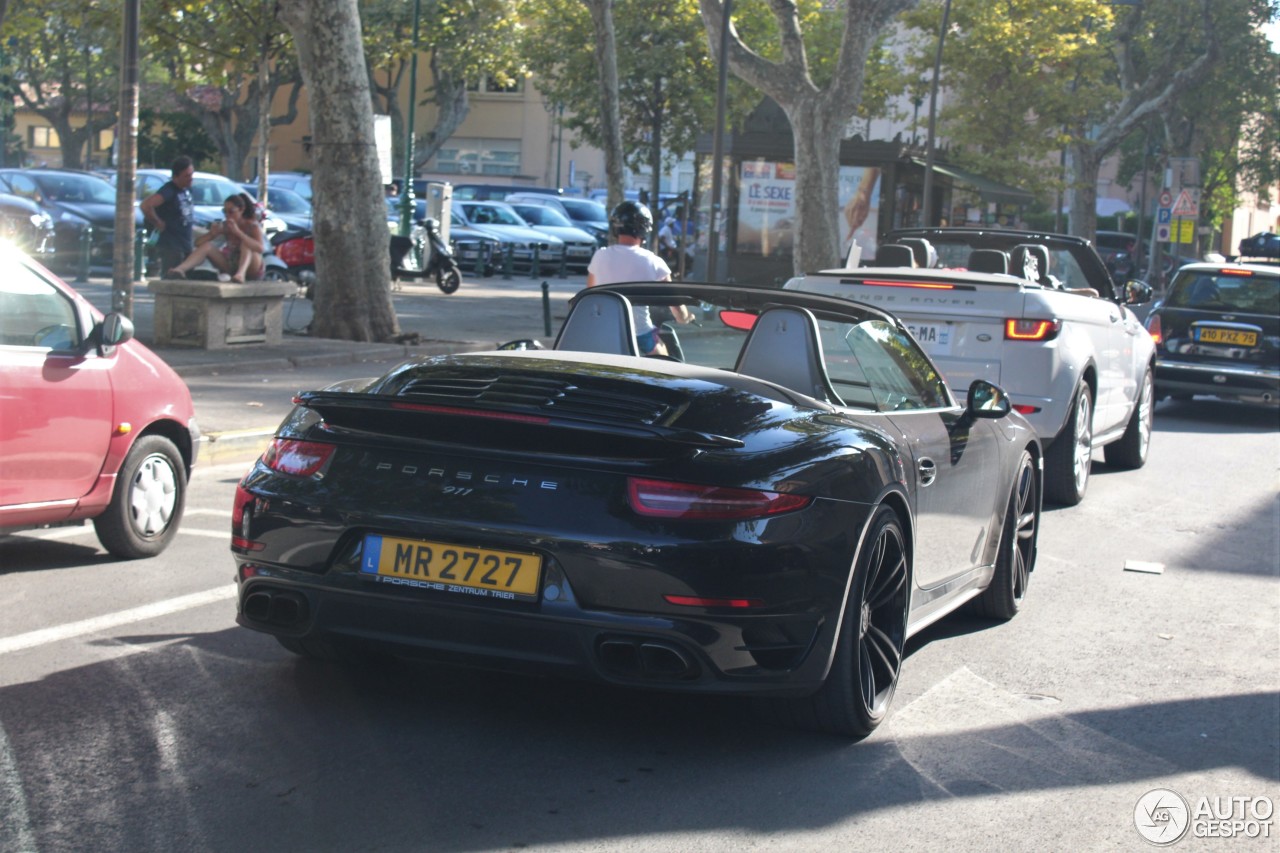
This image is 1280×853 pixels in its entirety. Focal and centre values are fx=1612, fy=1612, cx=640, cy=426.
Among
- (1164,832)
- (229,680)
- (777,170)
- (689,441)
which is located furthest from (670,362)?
(777,170)

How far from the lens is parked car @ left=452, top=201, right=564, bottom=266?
3662 centimetres

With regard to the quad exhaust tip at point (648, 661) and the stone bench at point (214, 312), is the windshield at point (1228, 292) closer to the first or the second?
the stone bench at point (214, 312)

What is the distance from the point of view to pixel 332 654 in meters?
5.45

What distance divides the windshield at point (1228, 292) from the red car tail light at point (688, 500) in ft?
45.5

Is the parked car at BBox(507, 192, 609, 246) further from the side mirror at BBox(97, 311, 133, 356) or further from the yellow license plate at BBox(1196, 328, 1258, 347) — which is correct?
the side mirror at BBox(97, 311, 133, 356)

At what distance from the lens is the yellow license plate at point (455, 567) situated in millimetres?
4539

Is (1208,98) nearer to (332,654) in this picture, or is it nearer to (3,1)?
(3,1)

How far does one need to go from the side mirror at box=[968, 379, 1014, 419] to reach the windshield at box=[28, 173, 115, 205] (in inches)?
896

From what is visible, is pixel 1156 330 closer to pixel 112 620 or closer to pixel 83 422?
pixel 83 422

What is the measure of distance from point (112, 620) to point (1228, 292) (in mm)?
13861

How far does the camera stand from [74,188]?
26562 mm

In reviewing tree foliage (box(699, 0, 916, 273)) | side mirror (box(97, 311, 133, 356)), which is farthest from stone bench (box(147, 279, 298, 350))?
tree foliage (box(699, 0, 916, 273))

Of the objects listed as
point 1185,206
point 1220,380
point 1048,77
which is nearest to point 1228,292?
point 1220,380

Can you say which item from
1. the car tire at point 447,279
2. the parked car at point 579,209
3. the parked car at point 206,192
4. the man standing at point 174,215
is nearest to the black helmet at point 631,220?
the man standing at point 174,215
